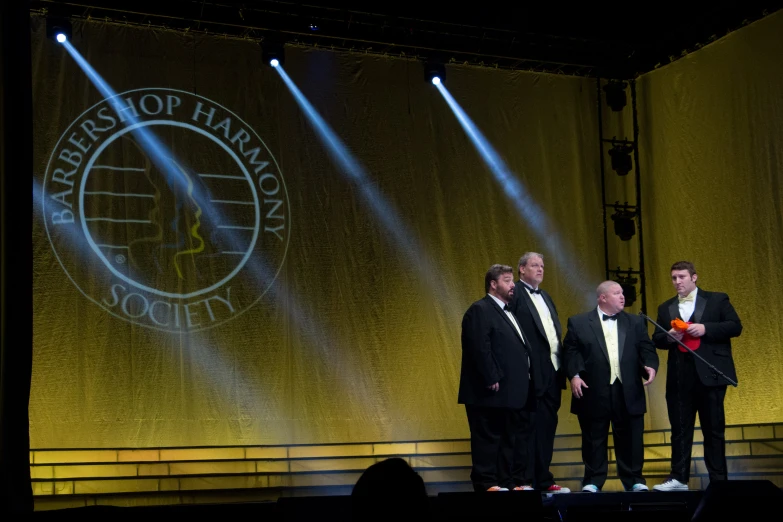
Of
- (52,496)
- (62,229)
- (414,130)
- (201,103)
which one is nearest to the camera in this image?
(52,496)

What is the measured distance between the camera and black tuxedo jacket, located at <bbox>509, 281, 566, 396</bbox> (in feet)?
21.9

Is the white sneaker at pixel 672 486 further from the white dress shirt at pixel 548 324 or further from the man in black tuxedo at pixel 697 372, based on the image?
the white dress shirt at pixel 548 324

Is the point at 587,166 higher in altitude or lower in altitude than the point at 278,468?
higher

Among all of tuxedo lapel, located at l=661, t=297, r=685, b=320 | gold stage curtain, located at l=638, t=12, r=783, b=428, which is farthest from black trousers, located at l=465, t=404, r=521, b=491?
gold stage curtain, located at l=638, t=12, r=783, b=428

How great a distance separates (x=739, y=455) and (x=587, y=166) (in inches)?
122

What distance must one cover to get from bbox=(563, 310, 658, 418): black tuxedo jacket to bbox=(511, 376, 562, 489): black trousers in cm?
16

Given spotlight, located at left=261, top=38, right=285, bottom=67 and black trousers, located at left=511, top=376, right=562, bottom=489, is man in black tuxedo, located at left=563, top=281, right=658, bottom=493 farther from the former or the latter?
spotlight, located at left=261, top=38, right=285, bottom=67

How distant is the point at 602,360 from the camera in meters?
6.63

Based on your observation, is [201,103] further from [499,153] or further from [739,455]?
[739,455]

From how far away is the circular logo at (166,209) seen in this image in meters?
8.07

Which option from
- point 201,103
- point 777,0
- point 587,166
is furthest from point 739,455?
point 201,103

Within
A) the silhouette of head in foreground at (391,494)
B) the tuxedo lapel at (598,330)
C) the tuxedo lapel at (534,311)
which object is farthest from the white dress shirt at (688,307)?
the silhouette of head in foreground at (391,494)

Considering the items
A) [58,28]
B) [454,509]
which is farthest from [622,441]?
[58,28]

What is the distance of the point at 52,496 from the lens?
285 inches
